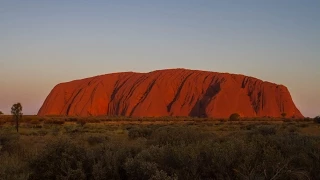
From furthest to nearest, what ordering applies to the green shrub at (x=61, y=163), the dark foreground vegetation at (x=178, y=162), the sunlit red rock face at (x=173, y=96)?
1. the sunlit red rock face at (x=173, y=96)
2. the green shrub at (x=61, y=163)
3. the dark foreground vegetation at (x=178, y=162)

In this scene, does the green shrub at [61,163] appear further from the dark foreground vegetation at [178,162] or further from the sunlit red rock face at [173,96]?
the sunlit red rock face at [173,96]

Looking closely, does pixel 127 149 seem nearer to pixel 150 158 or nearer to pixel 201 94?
pixel 150 158

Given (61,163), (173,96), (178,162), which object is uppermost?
(173,96)

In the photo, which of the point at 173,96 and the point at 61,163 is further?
the point at 173,96

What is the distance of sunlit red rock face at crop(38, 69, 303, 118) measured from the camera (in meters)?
98.7

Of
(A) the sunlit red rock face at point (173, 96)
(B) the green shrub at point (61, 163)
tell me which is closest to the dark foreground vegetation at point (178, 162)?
(B) the green shrub at point (61, 163)

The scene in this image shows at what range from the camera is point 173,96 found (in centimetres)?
10588

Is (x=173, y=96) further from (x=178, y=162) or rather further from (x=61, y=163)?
(x=178, y=162)

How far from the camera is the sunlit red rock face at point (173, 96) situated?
98.7 m

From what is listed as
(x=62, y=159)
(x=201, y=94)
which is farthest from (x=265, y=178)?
(x=201, y=94)

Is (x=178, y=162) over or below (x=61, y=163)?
over

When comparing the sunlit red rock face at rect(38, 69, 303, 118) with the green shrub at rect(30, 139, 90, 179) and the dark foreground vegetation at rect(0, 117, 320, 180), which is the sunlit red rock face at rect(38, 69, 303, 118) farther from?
the green shrub at rect(30, 139, 90, 179)

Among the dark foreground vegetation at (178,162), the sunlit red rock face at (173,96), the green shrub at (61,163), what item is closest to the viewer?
the dark foreground vegetation at (178,162)

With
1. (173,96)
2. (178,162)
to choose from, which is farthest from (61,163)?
(173,96)
